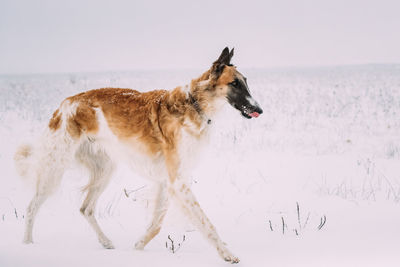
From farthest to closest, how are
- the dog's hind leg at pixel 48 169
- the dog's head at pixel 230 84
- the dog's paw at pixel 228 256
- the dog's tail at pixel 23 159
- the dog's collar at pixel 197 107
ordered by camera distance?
1. the dog's tail at pixel 23 159
2. the dog's hind leg at pixel 48 169
3. the dog's collar at pixel 197 107
4. the dog's head at pixel 230 84
5. the dog's paw at pixel 228 256

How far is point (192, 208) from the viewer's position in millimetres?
3754

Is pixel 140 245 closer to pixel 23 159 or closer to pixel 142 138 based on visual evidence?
pixel 142 138

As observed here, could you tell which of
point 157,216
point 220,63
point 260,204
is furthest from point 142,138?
point 260,204

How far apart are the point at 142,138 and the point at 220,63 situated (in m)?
1.09

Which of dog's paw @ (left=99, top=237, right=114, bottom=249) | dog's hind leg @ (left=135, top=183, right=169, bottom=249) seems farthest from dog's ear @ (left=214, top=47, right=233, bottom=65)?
dog's paw @ (left=99, top=237, right=114, bottom=249)

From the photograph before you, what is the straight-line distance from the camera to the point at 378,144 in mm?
8719

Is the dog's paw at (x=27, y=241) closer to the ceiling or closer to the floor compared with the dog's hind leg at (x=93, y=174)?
closer to the floor

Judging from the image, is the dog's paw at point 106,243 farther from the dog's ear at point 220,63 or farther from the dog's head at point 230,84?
the dog's ear at point 220,63

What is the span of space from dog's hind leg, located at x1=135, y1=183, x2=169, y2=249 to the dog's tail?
158cm

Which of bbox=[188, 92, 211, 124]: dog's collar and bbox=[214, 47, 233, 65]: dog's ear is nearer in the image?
bbox=[214, 47, 233, 65]: dog's ear

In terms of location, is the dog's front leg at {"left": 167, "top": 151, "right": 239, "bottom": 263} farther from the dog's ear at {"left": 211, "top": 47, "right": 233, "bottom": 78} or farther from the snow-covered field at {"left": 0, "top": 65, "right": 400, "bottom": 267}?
the dog's ear at {"left": 211, "top": 47, "right": 233, "bottom": 78}

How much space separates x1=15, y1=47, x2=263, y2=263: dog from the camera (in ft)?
12.4

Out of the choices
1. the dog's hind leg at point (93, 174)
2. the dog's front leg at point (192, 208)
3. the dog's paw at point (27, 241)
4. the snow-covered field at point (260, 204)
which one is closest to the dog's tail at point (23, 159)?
the snow-covered field at point (260, 204)

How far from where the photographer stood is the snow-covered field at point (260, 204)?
3.76m
